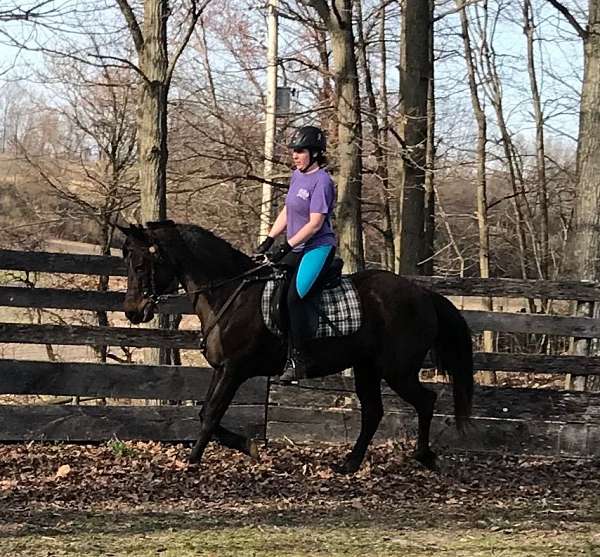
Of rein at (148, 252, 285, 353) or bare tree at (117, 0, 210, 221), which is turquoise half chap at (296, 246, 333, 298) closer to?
rein at (148, 252, 285, 353)

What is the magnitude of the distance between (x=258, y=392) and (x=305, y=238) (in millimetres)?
2175

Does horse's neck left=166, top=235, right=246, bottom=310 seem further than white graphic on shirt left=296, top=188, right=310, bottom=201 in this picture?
Yes

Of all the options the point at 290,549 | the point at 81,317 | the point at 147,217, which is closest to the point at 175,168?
the point at 81,317

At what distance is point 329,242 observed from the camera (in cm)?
721

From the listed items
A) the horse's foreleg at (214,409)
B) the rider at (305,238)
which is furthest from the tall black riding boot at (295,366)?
the horse's foreleg at (214,409)

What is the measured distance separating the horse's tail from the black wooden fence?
2.89ft

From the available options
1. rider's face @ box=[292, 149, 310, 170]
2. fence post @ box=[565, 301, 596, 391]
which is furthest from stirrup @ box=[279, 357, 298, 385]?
fence post @ box=[565, 301, 596, 391]

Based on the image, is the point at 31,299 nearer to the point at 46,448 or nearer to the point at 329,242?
the point at 46,448

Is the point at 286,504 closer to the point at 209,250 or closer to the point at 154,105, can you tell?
the point at 209,250

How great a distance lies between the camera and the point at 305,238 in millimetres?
6984

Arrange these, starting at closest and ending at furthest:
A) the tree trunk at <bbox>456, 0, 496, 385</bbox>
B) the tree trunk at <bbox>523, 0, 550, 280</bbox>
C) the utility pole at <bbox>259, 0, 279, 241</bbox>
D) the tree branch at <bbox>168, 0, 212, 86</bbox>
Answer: the tree branch at <bbox>168, 0, 212, 86</bbox>, the utility pole at <bbox>259, 0, 279, 241</bbox>, the tree trunk at <bbox>456, 0, 496, 385</bbox>, the tree trunk at <bbox>523, 0, 550, 280</bbox>

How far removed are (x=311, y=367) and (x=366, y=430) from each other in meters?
0.82

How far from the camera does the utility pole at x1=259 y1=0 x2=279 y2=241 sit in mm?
15773

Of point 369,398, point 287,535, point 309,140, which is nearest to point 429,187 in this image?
point 369,398
